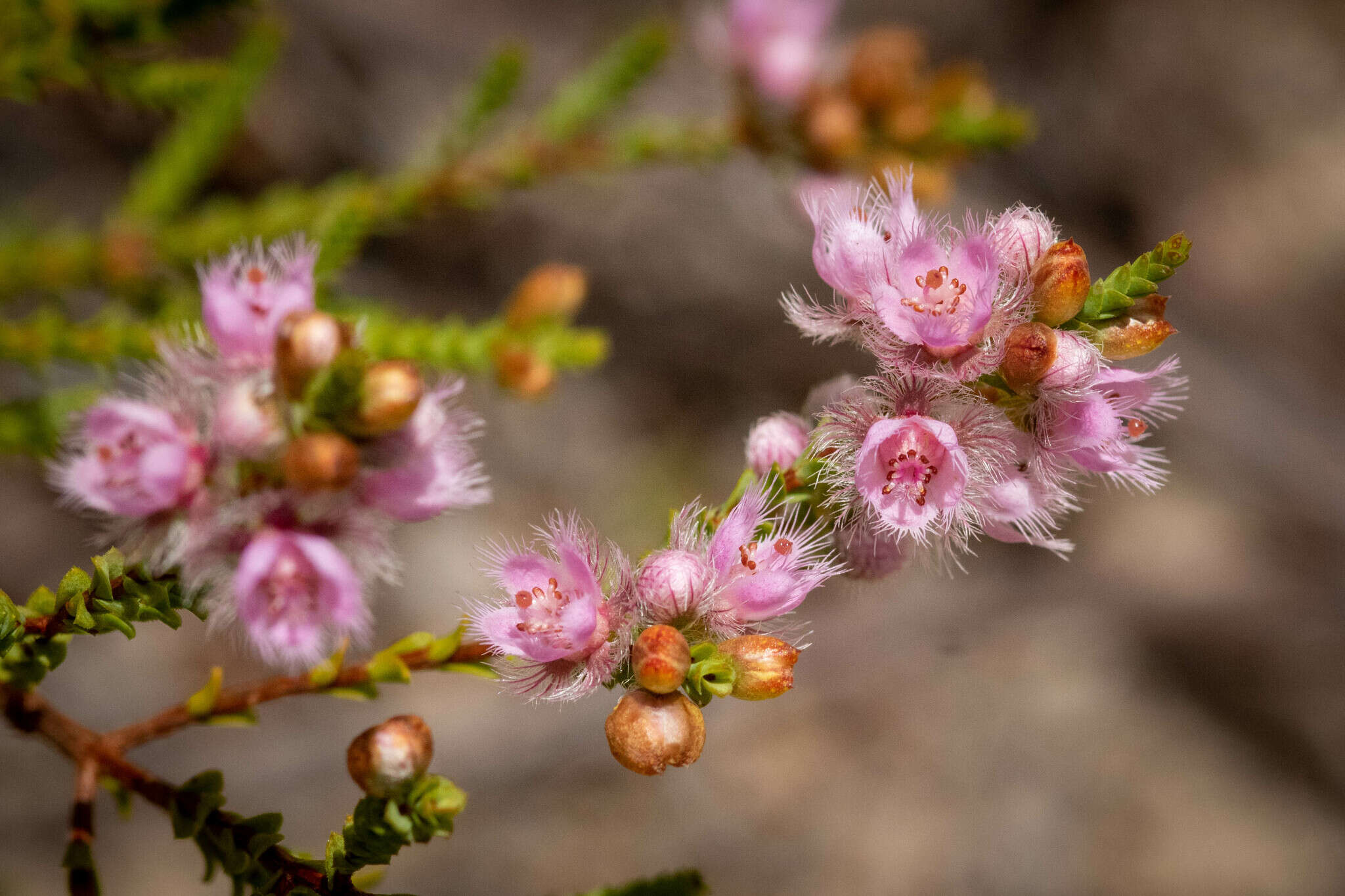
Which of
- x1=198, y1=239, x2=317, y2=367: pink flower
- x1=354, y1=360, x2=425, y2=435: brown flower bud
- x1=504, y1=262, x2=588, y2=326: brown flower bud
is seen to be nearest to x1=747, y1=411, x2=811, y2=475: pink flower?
x1=354, y1=360, x2=425, y2=435: brown flower bud

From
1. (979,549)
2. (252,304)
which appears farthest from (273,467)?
(979,549)

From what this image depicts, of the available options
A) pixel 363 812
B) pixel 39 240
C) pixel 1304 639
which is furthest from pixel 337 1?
pixel 1304 639

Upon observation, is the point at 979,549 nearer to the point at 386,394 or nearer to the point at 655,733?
the point at 655,733

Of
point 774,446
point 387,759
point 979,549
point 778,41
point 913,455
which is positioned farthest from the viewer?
point 979,549

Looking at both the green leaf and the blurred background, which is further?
the blurred background

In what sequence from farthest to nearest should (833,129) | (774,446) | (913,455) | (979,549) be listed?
(979,549) < (833,129) < (774,446) < (913,455)

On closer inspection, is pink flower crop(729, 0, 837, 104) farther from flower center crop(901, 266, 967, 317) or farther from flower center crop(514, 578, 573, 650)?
flower center crop(514, 578, 573, 650)

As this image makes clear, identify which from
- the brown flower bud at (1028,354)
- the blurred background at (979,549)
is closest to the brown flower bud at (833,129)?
the brown flower bud at (1028,354)

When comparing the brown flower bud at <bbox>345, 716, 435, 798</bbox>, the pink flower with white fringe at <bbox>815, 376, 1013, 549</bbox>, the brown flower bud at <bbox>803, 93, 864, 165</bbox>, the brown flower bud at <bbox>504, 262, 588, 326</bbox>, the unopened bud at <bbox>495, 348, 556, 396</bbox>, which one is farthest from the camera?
the brown flower bud at <bbox>803, 93, 864, 165</bbox>
